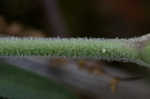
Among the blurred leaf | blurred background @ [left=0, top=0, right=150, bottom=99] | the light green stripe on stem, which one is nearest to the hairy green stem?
the light green stripe on stem

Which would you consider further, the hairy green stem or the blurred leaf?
the blurred leaf

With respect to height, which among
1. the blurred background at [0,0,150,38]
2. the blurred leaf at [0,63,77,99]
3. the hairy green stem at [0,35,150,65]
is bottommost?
the blurred leaf at [0,63,77,99]

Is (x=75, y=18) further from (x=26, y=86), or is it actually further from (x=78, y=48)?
(x=78, y=48)

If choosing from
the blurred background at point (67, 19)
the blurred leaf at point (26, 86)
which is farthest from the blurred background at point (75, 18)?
the blurred leaf at point (26, 86)

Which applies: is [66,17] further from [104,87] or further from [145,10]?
[104,87]

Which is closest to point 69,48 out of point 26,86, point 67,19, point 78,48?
point 78,48

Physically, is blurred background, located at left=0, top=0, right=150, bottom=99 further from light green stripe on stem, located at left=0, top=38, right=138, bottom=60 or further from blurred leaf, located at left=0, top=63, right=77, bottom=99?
light green stripe on stem, located at left=0, top=38, right=138, bottom=60
